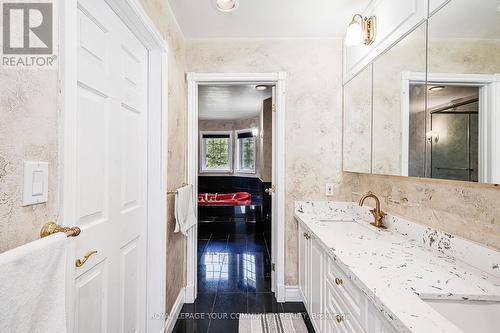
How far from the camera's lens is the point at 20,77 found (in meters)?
0.70

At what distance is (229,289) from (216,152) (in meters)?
5.02

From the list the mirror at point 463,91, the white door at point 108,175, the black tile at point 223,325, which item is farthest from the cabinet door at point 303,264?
the white door at point 108,175

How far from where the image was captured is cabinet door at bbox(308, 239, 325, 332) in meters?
1.67

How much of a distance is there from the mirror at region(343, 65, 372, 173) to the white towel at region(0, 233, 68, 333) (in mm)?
1873

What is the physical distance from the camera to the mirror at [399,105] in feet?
4.48

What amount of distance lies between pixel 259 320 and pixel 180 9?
8.42ft

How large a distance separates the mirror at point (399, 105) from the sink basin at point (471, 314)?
696mm

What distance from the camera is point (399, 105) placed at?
61.0 inches

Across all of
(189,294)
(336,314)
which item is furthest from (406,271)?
(189,294)

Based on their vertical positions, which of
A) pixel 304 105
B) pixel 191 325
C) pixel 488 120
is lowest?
pixel 191 325

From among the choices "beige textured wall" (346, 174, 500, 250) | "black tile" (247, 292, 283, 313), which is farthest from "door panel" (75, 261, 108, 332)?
"beige textured wall" (346, 174, 500, 250)

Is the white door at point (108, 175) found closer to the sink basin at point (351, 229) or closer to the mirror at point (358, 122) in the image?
the sink basin at point (351, 229)

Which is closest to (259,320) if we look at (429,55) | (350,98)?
(350,98)

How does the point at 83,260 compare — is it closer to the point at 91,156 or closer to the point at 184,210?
the point at 91,156
